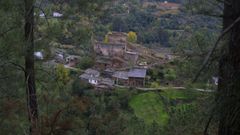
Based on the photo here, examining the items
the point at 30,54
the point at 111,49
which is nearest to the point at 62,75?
the point at 30,54

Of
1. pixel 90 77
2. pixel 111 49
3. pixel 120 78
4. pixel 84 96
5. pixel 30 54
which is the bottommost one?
pixel 120 78

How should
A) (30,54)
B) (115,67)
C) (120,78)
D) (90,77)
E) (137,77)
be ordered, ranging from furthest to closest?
(115,67), (120,78), (137,77), (90,77), (30,54)

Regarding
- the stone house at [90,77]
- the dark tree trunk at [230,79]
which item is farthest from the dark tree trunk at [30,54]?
the stone house at [90,77]

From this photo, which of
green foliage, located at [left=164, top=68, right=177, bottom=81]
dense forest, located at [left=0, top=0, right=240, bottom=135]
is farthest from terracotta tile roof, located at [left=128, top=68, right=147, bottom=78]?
green foliage, located at [left=164, top=68, right=177, bottom=81]

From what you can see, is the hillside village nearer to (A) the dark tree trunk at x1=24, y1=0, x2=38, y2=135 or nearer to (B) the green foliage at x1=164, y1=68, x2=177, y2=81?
(B) the green foliage at x1=164, y1=68, x2=177, y2=81

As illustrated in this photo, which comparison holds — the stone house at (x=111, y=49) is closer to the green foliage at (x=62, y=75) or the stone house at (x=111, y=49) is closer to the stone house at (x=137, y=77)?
the stone house at (x=137, y=77)

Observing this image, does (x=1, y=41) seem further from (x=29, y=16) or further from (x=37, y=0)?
(x=37, y=0)

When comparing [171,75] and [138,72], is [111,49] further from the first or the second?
[171,75]
